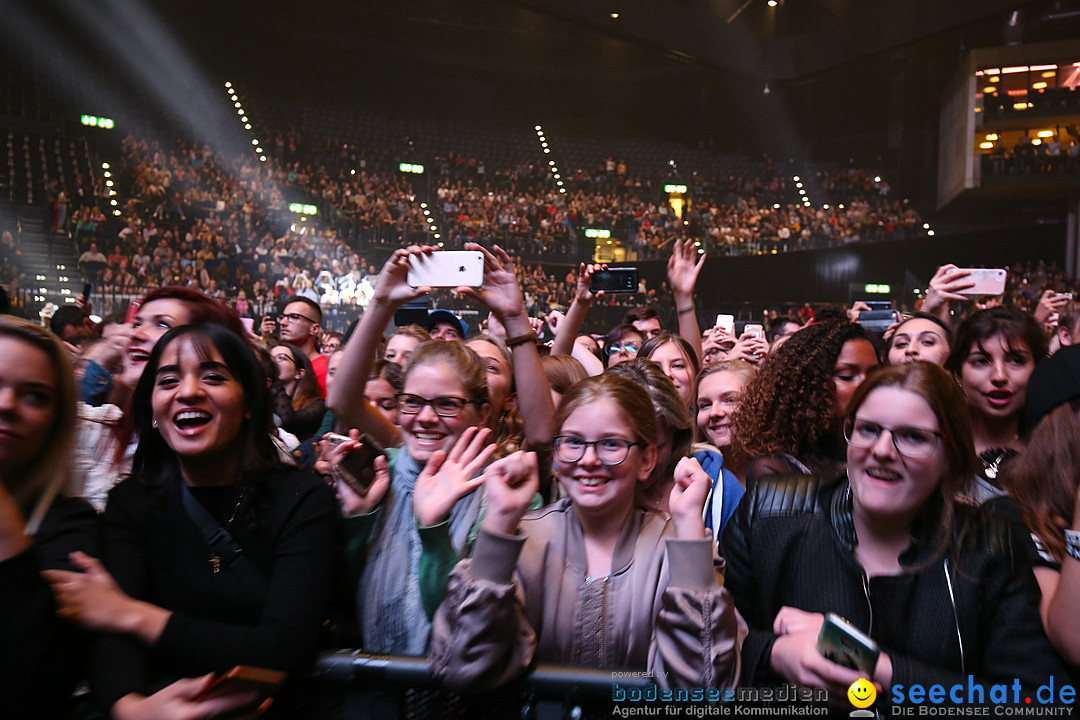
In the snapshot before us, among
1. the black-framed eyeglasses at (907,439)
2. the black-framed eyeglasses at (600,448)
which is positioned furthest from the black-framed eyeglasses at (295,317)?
the black-framed eyeglasses at (907,439)

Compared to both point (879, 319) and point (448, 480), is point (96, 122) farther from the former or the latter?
point (448, 480)

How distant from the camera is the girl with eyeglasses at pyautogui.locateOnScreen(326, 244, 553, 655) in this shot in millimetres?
1574

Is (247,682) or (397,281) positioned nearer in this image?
(247,682)

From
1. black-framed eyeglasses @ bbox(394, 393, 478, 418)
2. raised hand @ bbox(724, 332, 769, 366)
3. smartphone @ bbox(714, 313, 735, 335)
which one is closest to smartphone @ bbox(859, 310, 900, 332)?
smartphone @ bbox(714, 313, 735, 335)

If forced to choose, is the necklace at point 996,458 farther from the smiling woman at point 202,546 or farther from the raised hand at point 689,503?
the smiling woman at point 202,546

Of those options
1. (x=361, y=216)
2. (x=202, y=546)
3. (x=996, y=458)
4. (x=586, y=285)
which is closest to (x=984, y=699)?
(x=996, y=458)

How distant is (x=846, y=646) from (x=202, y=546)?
3.97ft

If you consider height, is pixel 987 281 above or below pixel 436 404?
above

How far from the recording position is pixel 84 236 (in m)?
12.9

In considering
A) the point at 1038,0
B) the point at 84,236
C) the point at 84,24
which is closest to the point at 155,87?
the point at 84,24

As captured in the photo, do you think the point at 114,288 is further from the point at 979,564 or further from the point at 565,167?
the point at 565,167

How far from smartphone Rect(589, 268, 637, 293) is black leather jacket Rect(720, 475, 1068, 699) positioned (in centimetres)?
185

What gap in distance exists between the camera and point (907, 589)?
1497mm

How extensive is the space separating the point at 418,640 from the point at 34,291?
38.4ft
